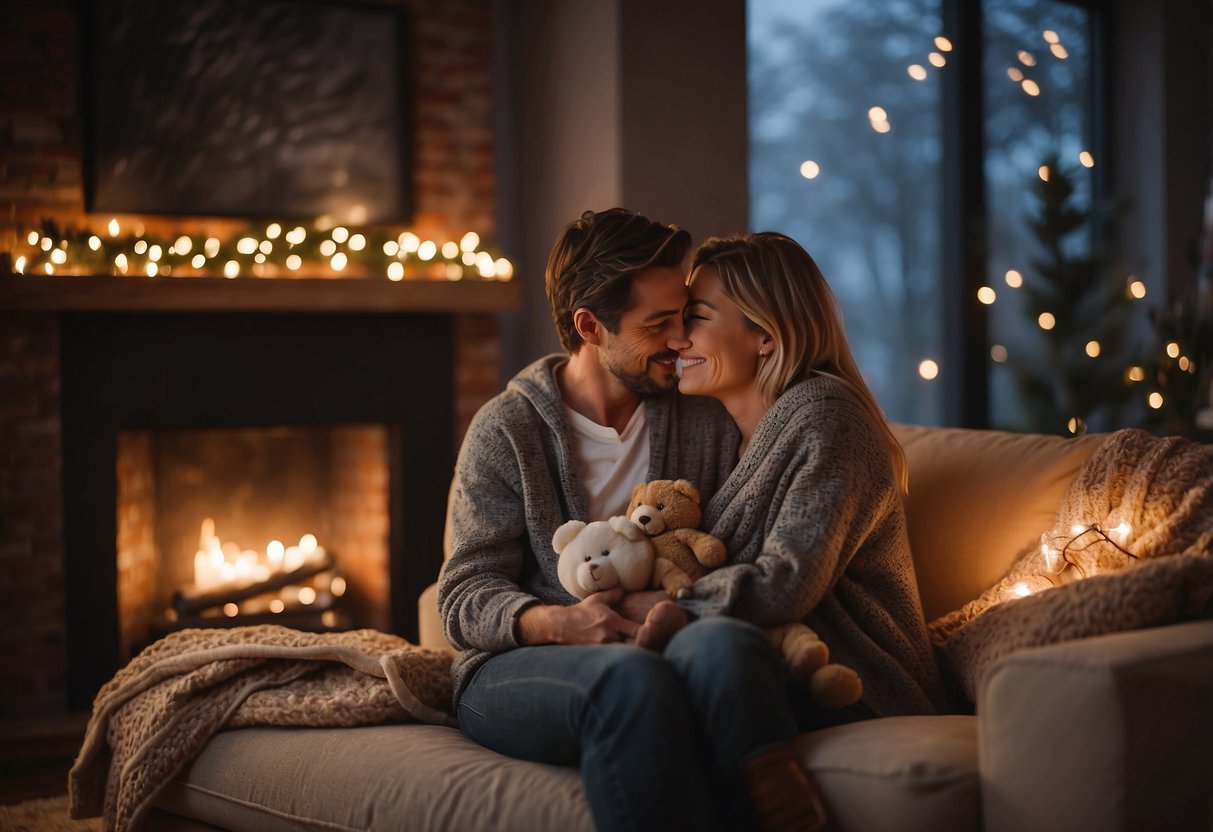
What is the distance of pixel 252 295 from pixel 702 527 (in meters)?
1.70

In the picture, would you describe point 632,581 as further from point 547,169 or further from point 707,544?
point 547,169

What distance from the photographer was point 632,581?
1.85m

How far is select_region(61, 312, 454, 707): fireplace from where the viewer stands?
3137 millimetres

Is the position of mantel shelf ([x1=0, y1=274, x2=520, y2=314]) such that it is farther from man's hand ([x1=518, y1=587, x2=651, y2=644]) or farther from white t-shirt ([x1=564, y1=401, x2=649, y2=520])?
man's hand ([x1=518, y1=587, x2=651, y2=644])

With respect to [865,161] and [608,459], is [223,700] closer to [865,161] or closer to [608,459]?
[608,459]

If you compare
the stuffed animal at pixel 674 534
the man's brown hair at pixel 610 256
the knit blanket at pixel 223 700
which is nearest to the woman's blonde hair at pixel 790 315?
the man's brown hair at pixel 610 256

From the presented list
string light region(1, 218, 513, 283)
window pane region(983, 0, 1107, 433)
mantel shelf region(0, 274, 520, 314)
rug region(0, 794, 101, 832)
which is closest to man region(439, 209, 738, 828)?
rug region(0, 794, 101, 832)

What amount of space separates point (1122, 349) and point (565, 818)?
13.2 feet

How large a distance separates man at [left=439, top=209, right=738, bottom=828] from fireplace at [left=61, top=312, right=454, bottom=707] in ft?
4.34

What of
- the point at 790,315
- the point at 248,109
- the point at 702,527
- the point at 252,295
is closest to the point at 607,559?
the point at 702,527

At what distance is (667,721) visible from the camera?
1.54 metres

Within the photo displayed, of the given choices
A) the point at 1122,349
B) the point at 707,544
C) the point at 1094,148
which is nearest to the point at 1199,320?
the point at 1122,349

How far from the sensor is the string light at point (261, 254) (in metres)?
3.06

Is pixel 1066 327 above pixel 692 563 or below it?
above
